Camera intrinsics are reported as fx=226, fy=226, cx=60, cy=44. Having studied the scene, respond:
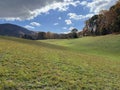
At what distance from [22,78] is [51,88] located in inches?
64.1

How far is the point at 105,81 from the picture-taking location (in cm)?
1319

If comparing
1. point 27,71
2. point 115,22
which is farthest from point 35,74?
point 115,22

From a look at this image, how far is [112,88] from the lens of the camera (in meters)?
11.8

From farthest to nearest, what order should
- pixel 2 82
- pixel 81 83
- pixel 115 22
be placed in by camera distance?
1. pixel 115 22
2. pixel 81 83
3. pixel 2 82

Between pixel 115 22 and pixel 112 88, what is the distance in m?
73.8

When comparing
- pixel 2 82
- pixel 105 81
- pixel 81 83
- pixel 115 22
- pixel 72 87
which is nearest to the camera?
pixel 2 82

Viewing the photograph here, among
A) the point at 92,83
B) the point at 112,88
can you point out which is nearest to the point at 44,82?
Answer: the point at 92,83

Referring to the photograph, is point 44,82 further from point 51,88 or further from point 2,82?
point 2,82

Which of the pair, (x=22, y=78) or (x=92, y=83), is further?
(x=92, y=83)

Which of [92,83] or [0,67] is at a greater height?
[0,67]

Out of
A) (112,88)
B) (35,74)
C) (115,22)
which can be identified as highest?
(115,22)

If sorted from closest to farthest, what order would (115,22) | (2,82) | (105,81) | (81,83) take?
(2,82) → (81,83) → (105,81) → (115,22)

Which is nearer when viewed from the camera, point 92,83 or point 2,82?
point 2,82

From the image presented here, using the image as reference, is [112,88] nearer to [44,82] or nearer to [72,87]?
[72,87]
